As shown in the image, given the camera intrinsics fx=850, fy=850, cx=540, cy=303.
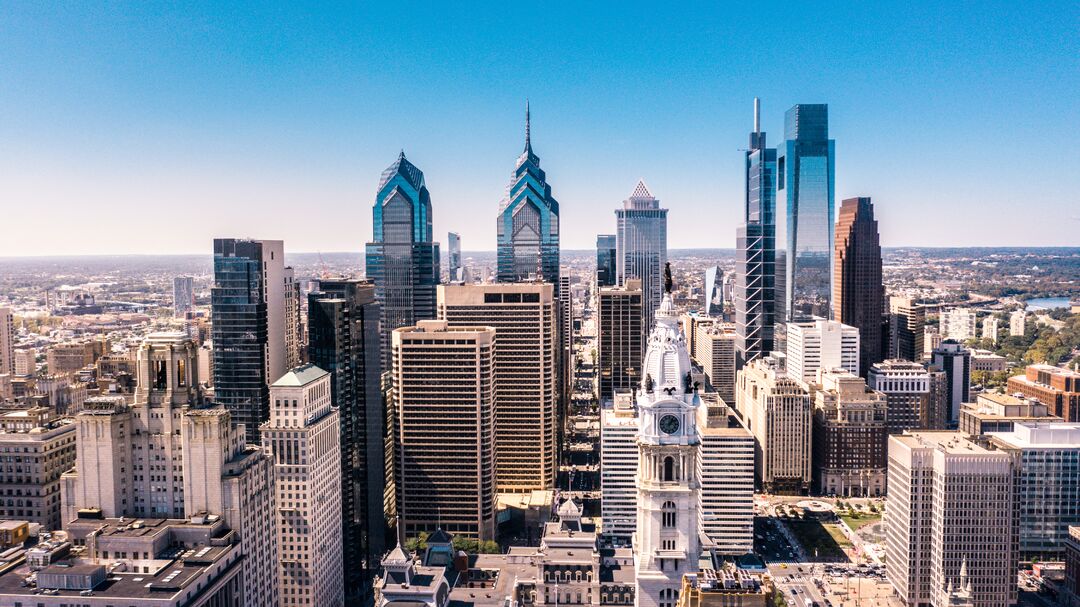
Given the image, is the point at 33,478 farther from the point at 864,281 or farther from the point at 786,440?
the point at 864,281

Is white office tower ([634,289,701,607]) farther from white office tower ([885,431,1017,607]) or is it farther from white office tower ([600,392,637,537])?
white office tower ([600,392,637,537])

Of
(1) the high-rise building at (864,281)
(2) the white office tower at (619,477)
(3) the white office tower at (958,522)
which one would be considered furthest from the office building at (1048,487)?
(1) the high-rise building at (864,281)

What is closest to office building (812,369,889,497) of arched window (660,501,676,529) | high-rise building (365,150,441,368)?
high-rise building (365,150,441,368)

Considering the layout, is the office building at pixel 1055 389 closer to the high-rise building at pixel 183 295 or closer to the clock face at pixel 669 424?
the clock face at pixel 669 424

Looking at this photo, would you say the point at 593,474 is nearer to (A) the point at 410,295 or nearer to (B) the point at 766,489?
(B) the point at 766,489

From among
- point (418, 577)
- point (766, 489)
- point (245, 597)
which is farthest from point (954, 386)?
point (245, 597)

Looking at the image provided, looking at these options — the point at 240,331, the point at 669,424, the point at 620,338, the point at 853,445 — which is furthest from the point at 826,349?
the point at 669,424
